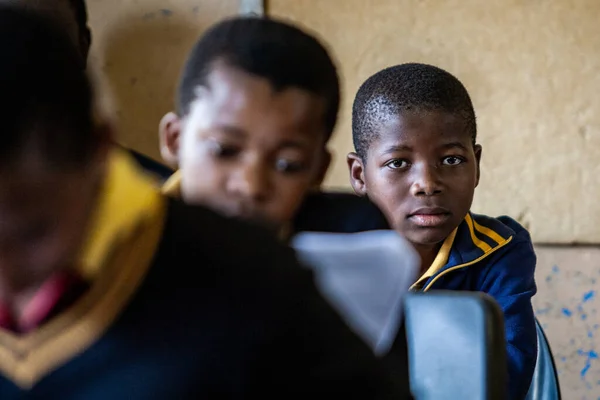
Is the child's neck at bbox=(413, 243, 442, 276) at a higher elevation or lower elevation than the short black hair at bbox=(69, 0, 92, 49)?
lower

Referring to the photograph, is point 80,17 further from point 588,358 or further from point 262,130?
point 588,358

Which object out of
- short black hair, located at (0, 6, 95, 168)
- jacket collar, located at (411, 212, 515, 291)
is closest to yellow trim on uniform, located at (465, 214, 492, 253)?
jacket collar, located at (411, 212, 515, 291)

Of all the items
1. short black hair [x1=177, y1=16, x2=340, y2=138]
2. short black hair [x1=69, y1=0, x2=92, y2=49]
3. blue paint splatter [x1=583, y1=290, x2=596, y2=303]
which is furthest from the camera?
blue paint splatter [x1=583, y1=290, x2=596, y2=303]

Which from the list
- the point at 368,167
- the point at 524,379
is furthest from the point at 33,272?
the point at 368,167

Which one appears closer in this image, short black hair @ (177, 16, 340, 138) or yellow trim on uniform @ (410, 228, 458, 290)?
short black hair @ (177, 16, 340, 138)

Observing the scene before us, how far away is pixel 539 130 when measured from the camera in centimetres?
174

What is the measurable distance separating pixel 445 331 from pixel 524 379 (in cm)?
47

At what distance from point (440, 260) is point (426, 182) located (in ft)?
0.40

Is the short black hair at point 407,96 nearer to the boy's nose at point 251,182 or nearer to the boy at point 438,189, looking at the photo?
the boy at point 438,189

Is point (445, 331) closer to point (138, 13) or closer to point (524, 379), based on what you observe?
point (524, 379)

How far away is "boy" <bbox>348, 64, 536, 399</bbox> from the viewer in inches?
43.3

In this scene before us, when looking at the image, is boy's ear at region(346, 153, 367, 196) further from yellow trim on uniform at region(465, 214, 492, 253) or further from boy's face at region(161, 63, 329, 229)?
boy's face at region(161, 63, 329, 229)

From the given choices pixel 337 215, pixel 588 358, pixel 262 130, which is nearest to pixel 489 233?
pixel 337 215

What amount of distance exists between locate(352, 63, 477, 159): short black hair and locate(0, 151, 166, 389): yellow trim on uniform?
2.63 ft
